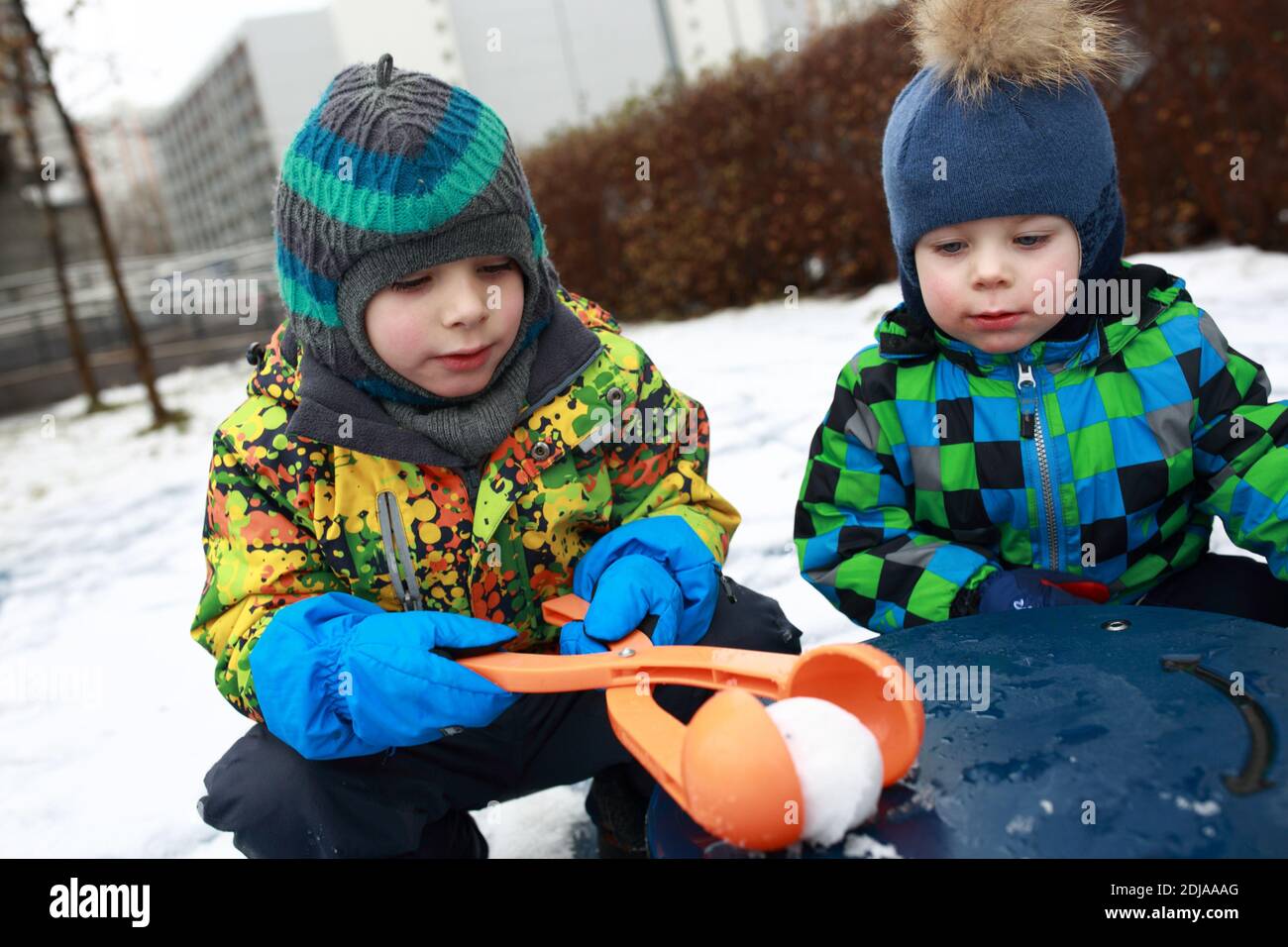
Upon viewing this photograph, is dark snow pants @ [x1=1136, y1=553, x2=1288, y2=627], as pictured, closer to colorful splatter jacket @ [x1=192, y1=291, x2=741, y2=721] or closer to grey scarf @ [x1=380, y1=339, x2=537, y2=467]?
colorful splatter jacket @ [x1=192, y1=291, x2=741, y2=721]

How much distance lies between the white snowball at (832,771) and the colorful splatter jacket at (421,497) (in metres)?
0.63

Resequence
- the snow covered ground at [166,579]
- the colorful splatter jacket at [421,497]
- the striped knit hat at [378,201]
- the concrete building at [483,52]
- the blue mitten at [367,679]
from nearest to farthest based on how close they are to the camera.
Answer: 1. the blue mitten at [367,679]
2. the striped knit hat at [378,201]
3. the colorful splatter jacket at [421,497]
4. the snow covered ground at [166,579]
5. the concrete building at [483,52]

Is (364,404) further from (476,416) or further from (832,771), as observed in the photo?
(832,771)

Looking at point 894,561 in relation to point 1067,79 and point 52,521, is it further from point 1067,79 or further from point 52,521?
point 52,521

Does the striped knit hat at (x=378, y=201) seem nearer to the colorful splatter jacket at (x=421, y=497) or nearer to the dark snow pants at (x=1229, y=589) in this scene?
the colorful splatter jacket at (x=421, y=497)

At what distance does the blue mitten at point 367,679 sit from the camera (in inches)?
48.0

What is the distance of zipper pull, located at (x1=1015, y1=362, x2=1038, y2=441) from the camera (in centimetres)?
151

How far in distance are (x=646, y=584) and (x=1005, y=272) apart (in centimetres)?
67

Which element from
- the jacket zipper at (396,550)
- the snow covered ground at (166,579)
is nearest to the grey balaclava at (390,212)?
the jacket zipper at (396,550)

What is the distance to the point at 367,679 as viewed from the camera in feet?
4.02

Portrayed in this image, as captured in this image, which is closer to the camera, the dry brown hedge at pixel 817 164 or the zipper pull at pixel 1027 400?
the zipper pull at pixel 1027 400

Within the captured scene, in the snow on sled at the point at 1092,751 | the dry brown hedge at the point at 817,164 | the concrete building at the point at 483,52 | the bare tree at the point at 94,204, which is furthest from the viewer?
the concrete building at the point at 483,52

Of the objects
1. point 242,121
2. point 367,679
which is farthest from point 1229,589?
point 242,121
